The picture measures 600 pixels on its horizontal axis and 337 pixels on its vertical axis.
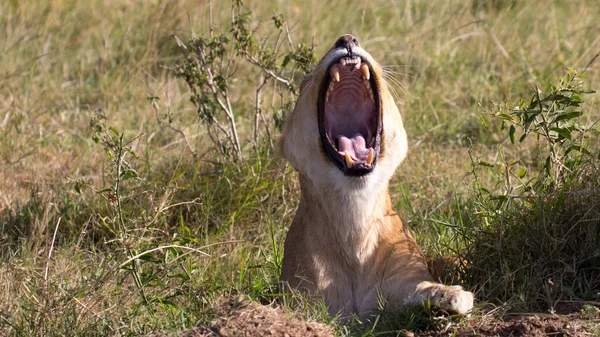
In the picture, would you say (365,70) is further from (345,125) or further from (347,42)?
(345,125)

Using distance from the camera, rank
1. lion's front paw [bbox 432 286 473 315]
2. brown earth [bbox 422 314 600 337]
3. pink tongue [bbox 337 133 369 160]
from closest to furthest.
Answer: brown earth [bbox 422 314 600 337] < lion's front paw [bbox 432 286 473 315] < pink tongue [bbox 337 133 369 160]

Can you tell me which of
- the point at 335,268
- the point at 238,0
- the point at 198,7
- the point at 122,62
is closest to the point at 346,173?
the point at 335,268

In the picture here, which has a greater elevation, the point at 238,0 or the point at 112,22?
the point at 238,0

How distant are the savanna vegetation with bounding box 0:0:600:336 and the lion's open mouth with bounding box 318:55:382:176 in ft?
1.72

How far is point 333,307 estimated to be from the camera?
421 centimetres

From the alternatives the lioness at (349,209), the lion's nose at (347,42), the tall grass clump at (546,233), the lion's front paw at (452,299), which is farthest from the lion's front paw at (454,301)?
the lion's nose at (347,42)

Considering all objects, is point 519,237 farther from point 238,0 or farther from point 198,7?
point 198,7

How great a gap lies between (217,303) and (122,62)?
13.3 feet

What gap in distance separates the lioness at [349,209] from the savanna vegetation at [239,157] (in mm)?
168

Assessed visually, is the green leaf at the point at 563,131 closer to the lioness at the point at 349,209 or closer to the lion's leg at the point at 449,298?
the lioness at the point at 349,209

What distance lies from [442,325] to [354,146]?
896 millimetres

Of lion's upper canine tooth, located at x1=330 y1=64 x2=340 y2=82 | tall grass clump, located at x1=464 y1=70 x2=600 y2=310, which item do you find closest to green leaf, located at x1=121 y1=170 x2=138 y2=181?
lion's upper canine tooth, located at x1=330 y1=64 x2=340 y2=82

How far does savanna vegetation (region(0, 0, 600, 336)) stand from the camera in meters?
4.22

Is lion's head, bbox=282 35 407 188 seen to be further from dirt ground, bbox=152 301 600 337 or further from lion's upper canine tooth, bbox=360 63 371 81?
dirt ground, bbox=152 301 600 337
